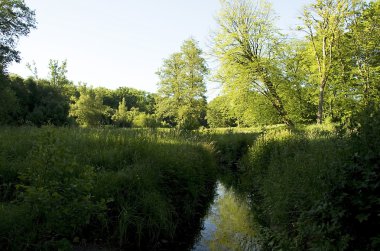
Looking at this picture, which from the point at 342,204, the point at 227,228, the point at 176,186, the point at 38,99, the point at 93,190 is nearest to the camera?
the point at 342,204

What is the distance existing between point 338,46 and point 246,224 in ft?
65.0

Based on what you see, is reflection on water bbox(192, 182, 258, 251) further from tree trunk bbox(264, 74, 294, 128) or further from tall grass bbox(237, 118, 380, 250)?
tree trunk bbox(264, 74, 294, 128)

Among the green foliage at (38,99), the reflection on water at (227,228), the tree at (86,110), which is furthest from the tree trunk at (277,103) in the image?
the tree at (86,110)

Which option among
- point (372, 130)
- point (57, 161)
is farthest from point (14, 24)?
point (372, 130)

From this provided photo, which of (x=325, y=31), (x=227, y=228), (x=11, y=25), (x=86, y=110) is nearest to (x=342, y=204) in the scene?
(x=227, y=228)

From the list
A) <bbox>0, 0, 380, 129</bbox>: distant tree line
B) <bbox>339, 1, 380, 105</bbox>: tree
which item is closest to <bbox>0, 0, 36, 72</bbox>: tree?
<bbox>0, 0, 380, 129</bbox>: distant tree line

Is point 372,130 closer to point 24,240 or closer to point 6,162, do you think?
point 24,240

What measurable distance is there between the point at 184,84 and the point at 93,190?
36.6 m

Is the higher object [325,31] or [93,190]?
[325,31]

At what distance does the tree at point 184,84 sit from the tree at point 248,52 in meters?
16.1

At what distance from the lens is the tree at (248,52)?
22.9 m

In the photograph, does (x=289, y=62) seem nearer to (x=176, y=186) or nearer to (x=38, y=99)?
(x=176, y=186)

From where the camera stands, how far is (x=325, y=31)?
21.6m

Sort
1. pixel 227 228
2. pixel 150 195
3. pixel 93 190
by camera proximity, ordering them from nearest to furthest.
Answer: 1. pixel 93 190
2. pixel 150 195
3. pixel 227 228
